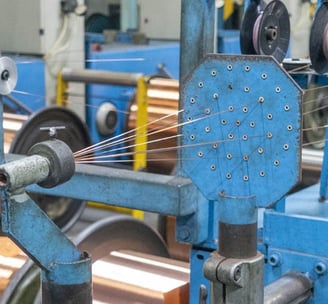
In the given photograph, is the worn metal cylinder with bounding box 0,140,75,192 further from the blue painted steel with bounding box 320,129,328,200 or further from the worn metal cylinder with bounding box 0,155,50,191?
the blue painted steel with bounding box 320,129,328,200

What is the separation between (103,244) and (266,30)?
2.14 ft

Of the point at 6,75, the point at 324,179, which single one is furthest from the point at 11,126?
the point at 6,75

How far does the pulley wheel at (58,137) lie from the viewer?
110 inches

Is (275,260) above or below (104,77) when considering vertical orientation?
below

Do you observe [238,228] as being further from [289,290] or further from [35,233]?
[289,290]

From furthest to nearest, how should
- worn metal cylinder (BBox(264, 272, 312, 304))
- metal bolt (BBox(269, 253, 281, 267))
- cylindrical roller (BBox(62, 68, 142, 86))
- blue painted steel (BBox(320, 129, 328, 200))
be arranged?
1. cylindrical roller (BBox(62, 68, 142, 86))
2. blue painted steel (BBox(320, 129, 328, 200))
3. metal bolt (BBox(269, 253, 281, 267))
4. worn metal cylinder (BBox(264, 272, 312, 304))

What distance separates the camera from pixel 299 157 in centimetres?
104

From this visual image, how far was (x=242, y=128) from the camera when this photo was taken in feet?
3.53

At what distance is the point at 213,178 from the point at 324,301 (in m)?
0.55

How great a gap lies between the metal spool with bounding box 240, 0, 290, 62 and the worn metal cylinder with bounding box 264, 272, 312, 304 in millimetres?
448

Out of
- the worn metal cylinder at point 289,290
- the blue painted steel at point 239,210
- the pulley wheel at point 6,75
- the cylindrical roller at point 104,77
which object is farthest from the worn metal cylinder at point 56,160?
the cylindrical roller at point 104,77

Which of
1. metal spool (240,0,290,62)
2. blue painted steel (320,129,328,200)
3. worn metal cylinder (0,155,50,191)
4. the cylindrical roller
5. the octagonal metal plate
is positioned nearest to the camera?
worn metal cylinder (0,155,50,191)

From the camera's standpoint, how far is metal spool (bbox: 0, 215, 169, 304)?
1.62m

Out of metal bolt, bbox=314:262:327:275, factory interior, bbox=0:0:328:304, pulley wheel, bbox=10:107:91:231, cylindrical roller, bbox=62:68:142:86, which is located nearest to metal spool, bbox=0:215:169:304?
Answer: factory interior, bbox=0:0:328:304
